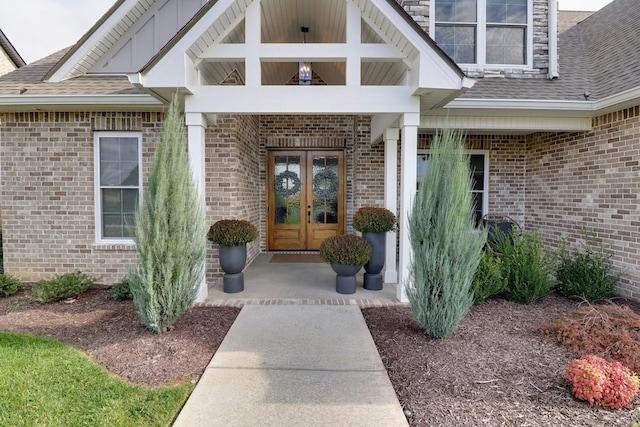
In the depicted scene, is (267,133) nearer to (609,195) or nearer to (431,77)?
(431,77)

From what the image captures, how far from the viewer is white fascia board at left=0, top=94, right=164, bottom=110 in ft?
17.9

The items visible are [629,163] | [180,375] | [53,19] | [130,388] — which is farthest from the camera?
[53,19]

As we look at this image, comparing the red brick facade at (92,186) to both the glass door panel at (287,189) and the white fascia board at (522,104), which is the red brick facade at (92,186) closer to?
the white fascia board at (522,104)

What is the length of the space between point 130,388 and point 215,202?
362cm

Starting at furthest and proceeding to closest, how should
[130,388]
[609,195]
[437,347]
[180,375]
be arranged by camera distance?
1. [609,195]
2. [437,347]
3. [180,375]
4. [130,388]

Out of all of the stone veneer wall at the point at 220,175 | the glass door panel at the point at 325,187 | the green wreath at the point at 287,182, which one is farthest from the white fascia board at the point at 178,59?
the glass door panel at the point at 325,187

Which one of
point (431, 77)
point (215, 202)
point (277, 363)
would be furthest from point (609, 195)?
point (215, 202)

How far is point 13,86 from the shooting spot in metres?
5.77

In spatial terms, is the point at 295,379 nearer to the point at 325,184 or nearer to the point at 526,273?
the point at 526,273

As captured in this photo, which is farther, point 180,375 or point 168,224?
point 168,224

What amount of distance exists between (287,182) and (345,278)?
13.1 ft

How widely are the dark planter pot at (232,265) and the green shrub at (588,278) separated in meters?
4.86

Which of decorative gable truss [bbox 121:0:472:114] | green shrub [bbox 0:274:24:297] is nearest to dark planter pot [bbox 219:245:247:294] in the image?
decorative gable truss [bbox 121:0:472:114]

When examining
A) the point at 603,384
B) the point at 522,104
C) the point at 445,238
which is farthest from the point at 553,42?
the point at 603,384
